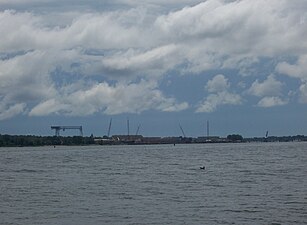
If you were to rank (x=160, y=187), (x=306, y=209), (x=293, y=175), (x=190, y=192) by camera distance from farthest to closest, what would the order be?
(x=293, y=175) < (x=160, y=187) < (x=190, y=192) < (x=306, y=209)

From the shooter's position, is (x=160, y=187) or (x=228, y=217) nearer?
(x=228, y=217)

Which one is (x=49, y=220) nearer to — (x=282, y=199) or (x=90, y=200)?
(x=90, y=200)

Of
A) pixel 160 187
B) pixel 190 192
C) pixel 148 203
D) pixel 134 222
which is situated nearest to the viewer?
pixel 134 222

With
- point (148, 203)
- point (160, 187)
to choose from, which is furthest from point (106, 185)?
point (148, 203)

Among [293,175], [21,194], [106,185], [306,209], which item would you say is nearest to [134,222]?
[306,209]

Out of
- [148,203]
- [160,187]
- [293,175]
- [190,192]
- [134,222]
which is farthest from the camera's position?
[293,175]

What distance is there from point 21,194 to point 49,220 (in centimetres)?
1510

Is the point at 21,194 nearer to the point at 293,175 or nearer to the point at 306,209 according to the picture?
the point at 306,209

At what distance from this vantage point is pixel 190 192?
48.9m

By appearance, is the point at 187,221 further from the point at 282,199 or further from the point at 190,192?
the point at 190,192

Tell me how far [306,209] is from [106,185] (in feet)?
73.0

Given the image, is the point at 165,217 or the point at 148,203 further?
the point at 148,203

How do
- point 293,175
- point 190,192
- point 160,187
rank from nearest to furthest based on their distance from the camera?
point 190,192
point 160,187
point 293,175

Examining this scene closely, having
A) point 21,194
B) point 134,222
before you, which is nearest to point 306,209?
A: point 134,222
